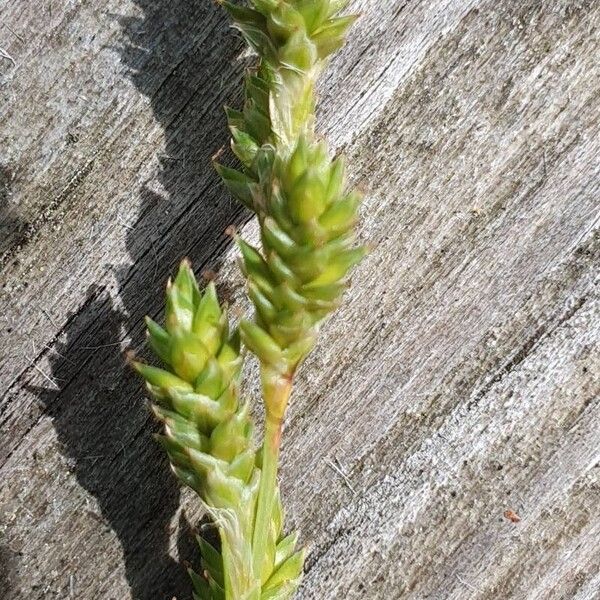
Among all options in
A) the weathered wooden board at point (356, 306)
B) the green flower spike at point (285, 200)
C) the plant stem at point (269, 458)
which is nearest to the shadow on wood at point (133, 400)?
the weathered wooden board at point (356, 306)

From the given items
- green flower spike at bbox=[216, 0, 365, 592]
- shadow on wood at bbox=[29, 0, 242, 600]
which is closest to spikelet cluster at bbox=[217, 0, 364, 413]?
green flower spike at bbox=[216, 0, 365, 592]

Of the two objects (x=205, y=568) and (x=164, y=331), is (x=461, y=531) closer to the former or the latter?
(x=205, y=568)

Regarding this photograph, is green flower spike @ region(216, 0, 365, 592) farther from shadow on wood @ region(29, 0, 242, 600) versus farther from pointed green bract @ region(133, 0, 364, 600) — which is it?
shadow on wood @ region(29, 0, 242, 600)

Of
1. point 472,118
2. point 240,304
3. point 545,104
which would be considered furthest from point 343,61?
point 240,304

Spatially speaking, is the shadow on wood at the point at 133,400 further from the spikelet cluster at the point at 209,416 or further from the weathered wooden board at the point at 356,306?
the spikelet cluster at the point at 209,416

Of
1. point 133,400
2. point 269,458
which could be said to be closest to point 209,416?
point 269,458
